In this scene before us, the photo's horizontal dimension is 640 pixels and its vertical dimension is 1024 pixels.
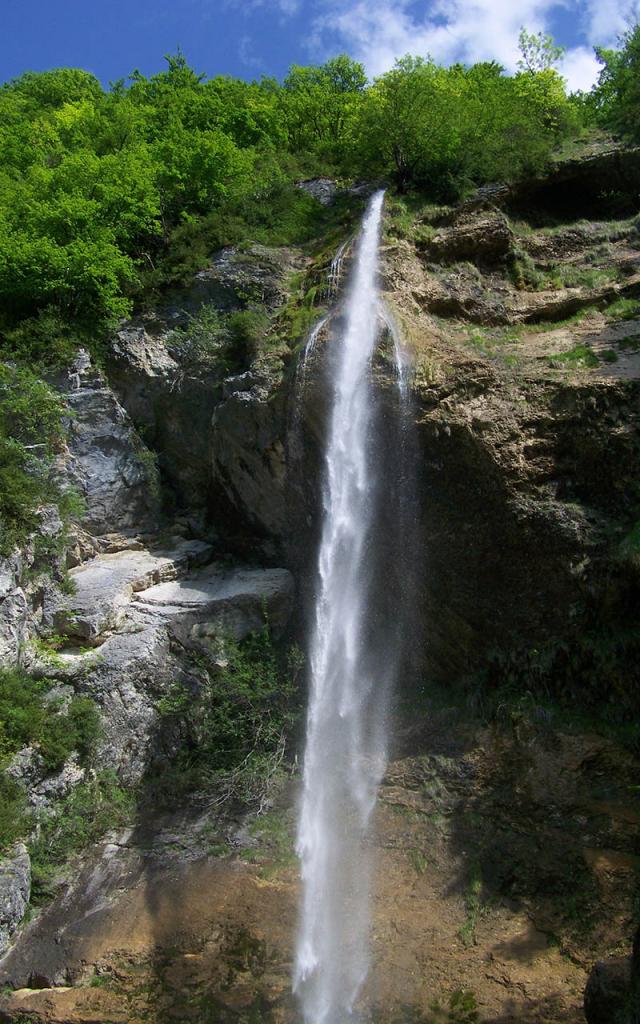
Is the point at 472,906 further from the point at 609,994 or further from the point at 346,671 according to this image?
the point at 346,671

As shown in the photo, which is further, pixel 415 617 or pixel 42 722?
pixel 415 617

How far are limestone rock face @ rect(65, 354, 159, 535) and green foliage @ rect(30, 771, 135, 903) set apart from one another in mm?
4648

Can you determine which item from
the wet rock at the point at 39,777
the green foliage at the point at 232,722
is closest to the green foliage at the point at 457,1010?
the green foliage at the point at 232,722

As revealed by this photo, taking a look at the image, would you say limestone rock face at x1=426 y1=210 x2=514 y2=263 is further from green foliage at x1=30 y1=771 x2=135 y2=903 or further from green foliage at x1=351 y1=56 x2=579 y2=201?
green foliage at x1=30 y1=771 x2=135 y2=903

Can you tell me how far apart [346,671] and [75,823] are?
427 centimetres

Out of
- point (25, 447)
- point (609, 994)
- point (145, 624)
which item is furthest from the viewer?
point (25, 447)

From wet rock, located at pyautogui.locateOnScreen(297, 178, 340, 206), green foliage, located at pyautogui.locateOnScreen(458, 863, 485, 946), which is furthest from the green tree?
green foliage, located at pyautogui.locateOnScreen(458, 863, 485, 946)

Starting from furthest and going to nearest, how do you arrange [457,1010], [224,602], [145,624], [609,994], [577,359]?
[224,602] < [145,624] < [577,359] < [457,1010] < [609,994]

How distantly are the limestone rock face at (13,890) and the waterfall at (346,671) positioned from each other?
133 inches

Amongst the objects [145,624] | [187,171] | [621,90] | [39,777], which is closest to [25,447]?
[145,624]

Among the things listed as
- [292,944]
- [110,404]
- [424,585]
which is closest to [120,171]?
[110,404]

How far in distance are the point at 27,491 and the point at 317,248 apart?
8.08 meters

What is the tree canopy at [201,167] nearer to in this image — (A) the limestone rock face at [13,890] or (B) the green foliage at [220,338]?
(B) the green foliage at [220,338]

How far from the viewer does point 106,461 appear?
46.0ft
